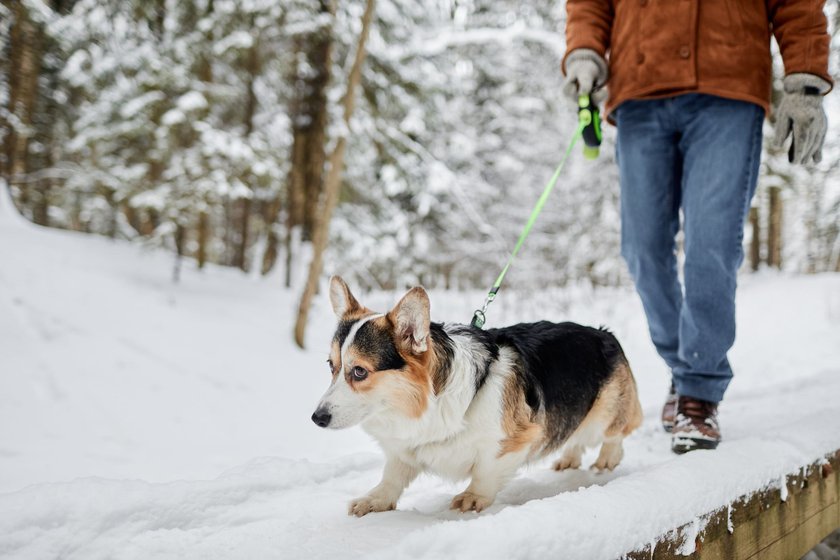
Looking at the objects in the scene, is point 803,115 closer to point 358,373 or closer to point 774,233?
point 358,373

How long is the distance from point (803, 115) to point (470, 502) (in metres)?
2.19

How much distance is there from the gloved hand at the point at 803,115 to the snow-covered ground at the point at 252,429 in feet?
4.05

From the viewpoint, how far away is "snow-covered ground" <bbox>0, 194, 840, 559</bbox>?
4.71ft

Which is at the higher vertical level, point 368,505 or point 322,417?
point 322,417

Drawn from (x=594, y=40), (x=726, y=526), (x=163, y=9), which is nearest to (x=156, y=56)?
(x=163, y=9)

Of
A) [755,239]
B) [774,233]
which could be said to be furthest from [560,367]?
[774,233]

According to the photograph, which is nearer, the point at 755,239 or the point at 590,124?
the point at 590,124

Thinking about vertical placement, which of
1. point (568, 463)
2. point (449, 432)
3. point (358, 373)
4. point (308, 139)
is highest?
point (308, 139)

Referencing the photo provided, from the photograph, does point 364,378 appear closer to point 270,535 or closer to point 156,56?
point 270,535

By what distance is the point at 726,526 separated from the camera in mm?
1601

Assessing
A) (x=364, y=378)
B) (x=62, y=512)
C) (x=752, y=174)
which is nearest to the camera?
(x=62, y=512)

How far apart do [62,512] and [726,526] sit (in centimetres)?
200

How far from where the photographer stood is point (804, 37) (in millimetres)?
2379

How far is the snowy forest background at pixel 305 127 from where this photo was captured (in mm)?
8414
